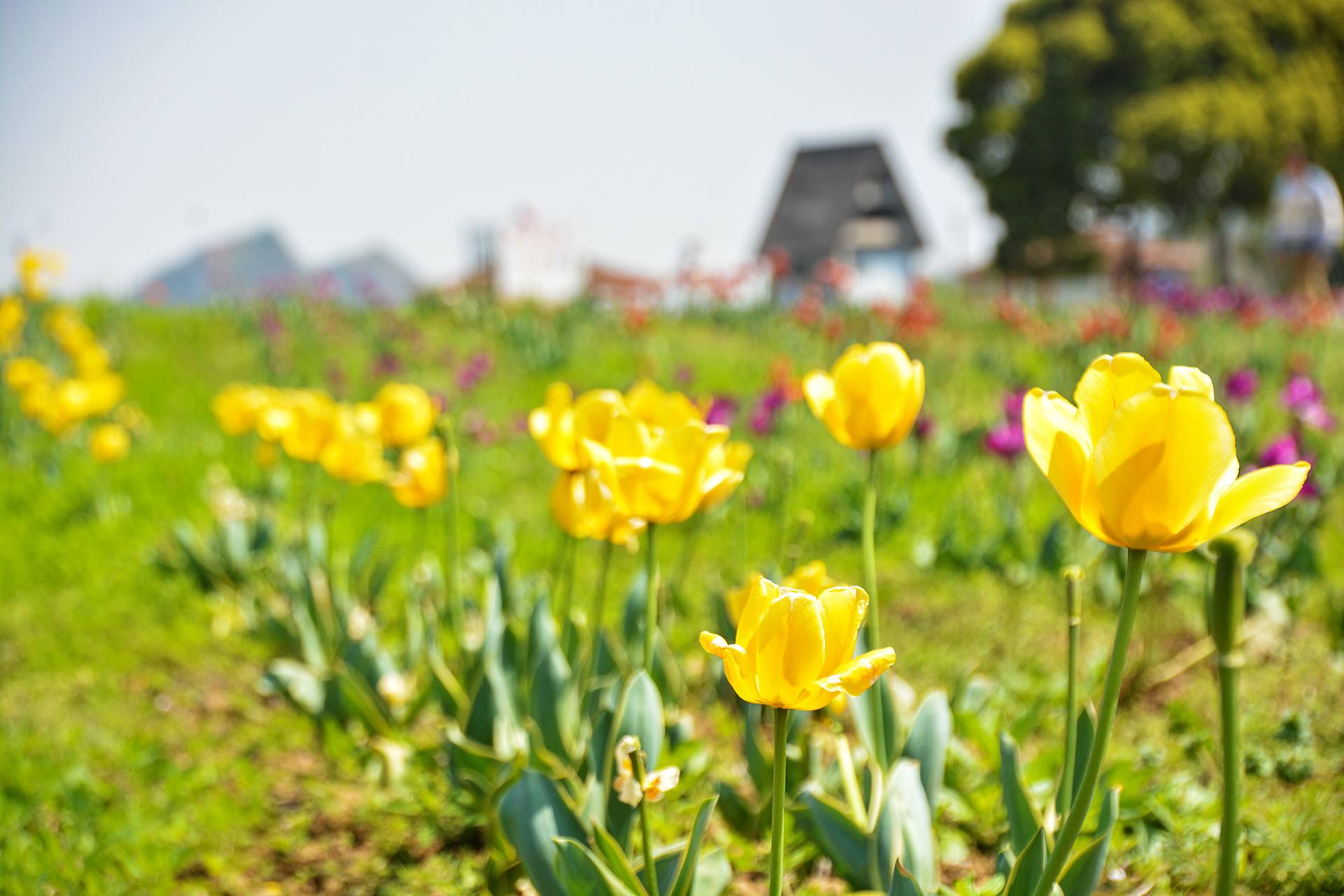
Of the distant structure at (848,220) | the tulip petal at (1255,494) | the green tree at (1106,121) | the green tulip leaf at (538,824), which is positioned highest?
the tulip petal at (1255,494)

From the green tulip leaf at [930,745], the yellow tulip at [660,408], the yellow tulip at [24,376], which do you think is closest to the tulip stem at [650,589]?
the yellow tulip at [660,408]

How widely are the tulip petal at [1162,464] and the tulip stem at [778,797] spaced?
368 millimetres

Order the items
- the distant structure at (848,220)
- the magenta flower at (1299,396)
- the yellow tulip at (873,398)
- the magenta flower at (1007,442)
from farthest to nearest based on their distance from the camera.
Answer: the distant structure at (848,220), the magenta flower at (1007,442), the magenta flower at (1299,396), the yellow tulip at (873,398)

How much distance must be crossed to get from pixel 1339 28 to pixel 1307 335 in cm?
564

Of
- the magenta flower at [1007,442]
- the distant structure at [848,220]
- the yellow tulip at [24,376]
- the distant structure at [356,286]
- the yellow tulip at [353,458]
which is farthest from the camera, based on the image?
the distant structure at [848,220]

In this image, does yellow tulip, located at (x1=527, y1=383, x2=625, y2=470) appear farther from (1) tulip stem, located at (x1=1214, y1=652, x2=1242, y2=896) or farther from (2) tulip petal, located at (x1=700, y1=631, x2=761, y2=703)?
(1) tulip stem, located at (x1=1214, y1=652, x2=1242, y2=896)

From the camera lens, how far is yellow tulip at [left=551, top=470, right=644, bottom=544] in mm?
1371

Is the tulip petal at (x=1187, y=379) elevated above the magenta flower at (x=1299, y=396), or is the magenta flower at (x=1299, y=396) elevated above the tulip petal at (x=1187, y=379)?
the tulip petal at (x=1187, y=379)

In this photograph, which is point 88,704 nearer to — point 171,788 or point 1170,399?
point 171,788

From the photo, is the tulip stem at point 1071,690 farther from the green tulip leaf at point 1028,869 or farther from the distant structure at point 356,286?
the distant structure at point 356,286

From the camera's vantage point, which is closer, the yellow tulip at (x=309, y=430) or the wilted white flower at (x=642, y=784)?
the wilted white flower at (x=642, y=784)

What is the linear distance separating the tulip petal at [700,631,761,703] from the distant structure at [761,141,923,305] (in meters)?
22.9

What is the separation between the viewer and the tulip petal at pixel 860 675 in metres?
0.94

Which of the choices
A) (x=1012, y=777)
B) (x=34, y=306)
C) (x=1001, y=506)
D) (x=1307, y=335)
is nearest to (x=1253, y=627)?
(x=1001, y=506)
